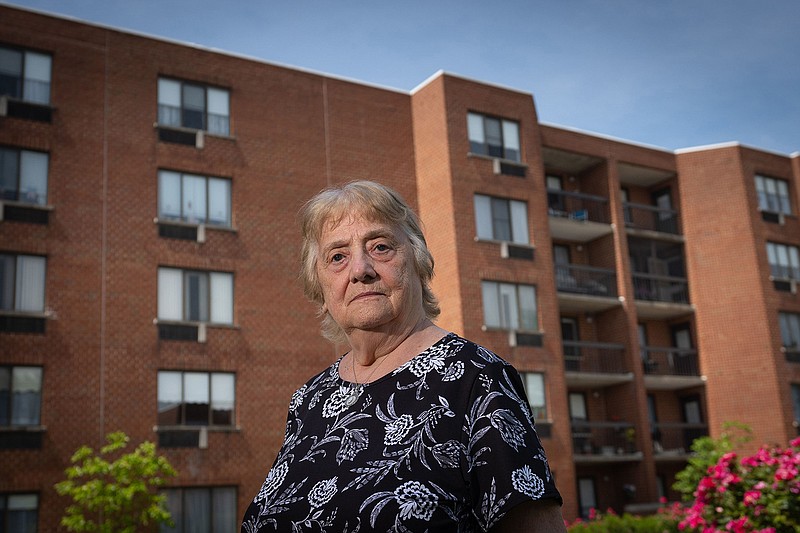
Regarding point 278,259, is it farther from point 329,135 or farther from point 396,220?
point 396,220

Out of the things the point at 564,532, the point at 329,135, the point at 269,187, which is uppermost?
the point at 329,135

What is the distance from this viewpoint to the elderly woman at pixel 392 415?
2.79m

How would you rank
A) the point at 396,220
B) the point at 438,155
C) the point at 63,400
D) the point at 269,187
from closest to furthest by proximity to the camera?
1. the point at 396,220
2. the point at 63,400
3. the point at 269,187
4. the point at 438,155

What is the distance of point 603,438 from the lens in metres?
35.0

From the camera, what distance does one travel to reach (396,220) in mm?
3572

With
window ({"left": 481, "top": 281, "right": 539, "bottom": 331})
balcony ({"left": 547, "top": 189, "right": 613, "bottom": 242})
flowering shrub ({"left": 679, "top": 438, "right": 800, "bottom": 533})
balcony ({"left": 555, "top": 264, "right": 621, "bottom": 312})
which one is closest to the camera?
flowering shrub ({"left": 679, "top": 438, "right": 800, "bottom": 533})

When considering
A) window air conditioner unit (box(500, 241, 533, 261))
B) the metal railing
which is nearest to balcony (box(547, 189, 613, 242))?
window air conditioner unit (box(500, 241, 533, 261))

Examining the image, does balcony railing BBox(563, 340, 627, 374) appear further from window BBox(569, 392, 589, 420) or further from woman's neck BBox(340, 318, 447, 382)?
woman's neck BBox(340, 318, 447, 382)

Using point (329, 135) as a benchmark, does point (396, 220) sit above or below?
below

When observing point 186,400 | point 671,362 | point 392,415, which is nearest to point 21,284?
point 186,400

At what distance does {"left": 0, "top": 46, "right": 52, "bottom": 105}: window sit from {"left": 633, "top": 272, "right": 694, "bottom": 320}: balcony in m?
23.1

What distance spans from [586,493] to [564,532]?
3348 centimetres

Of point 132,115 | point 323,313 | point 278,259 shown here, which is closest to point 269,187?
point 278,259

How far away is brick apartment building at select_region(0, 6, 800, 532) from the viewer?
25.3m
